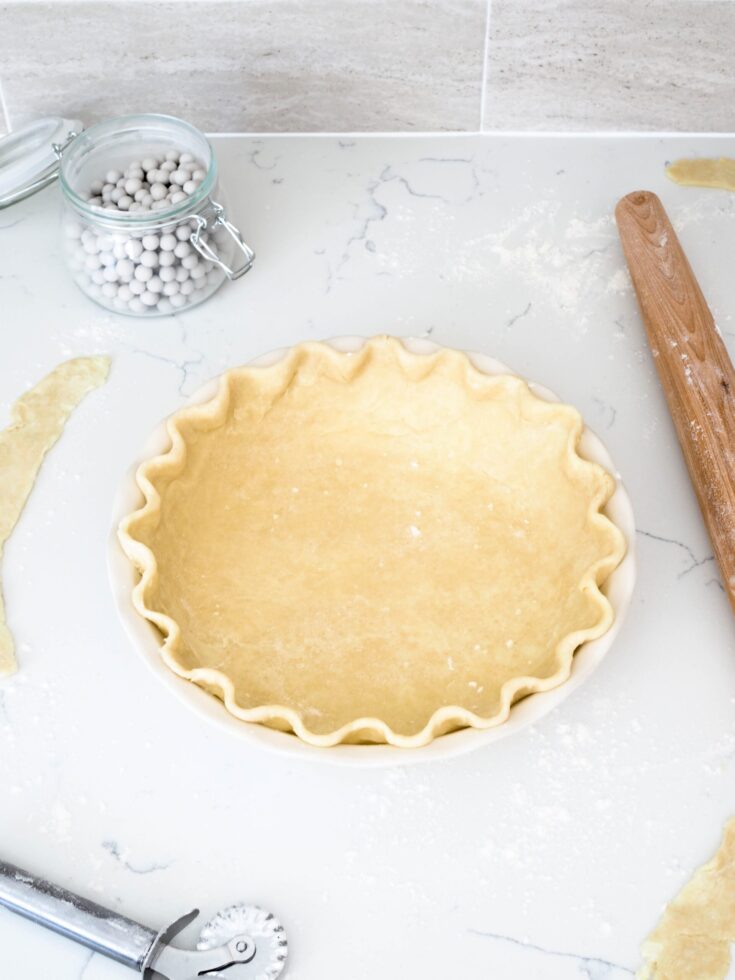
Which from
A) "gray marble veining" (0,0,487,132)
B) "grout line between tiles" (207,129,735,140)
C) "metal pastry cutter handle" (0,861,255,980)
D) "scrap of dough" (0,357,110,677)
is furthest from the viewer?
"grout line between tiles" (207,129,735,140)

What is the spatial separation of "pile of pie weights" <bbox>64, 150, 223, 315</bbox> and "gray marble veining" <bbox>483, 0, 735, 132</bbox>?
0.36m

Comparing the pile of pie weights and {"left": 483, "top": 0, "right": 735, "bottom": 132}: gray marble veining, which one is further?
{"left": 483, "top": 0, "right": 735, "bottom": 132}: gray marble veining

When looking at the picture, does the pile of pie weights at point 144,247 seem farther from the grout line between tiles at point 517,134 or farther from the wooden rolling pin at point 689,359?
the wooden rolling pin at point 689,359

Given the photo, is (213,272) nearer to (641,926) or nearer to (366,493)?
(366,493)

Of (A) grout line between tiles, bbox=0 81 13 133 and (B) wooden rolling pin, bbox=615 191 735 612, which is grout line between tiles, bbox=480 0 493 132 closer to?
(B) wooden rolling pin, bbox=615 191 735 612

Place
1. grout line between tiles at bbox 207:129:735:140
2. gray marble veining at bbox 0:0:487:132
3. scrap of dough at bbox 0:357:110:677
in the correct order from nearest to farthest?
scrap of dough at bbox 0:357:110:677 < gray marble veining at bbox 0:0:487:132 < grout line between tiles at bbox 207:129:735:140

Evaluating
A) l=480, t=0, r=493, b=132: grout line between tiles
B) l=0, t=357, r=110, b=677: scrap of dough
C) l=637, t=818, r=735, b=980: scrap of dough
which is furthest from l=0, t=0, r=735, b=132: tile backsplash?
l=637, t=818, r=735, b=980: scrap of dough

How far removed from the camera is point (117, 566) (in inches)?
36.7

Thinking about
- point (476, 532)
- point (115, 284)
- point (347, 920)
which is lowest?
point (347, 920)

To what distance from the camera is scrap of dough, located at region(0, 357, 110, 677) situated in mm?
1061

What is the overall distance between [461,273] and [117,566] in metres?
0.49

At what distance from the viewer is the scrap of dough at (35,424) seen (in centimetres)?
106

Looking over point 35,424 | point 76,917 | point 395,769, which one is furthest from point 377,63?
point 76,917

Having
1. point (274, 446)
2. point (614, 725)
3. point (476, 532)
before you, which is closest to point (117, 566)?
point (274, 446)
